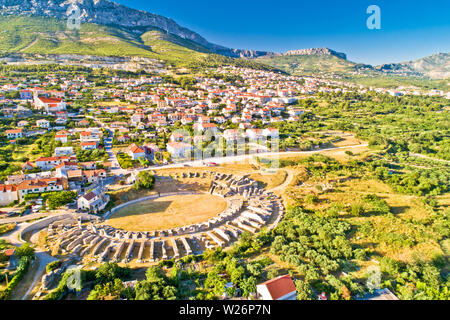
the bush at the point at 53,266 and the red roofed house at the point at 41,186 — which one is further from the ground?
the red roofed house at the point at 41,186

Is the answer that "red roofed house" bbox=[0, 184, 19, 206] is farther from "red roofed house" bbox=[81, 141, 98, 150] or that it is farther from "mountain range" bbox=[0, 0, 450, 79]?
"mountain range" bbox=[0, 0, 450, 79]

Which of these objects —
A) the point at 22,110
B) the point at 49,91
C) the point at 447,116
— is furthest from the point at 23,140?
the point at 447,116

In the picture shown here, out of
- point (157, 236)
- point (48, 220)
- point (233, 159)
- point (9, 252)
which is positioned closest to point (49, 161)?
point (48, 220)

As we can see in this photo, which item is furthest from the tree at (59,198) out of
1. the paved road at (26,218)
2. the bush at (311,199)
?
the bush at (311,199)

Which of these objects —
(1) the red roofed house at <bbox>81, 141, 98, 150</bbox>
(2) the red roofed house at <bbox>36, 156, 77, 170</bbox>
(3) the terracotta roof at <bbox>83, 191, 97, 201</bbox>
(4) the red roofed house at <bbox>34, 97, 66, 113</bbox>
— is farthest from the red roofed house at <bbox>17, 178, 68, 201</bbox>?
(4) the red roofed house at <bbox>34, 97, 66, 113</bbox>

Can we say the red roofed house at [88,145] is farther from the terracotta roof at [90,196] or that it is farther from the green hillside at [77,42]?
the green hillside at [77,42]
